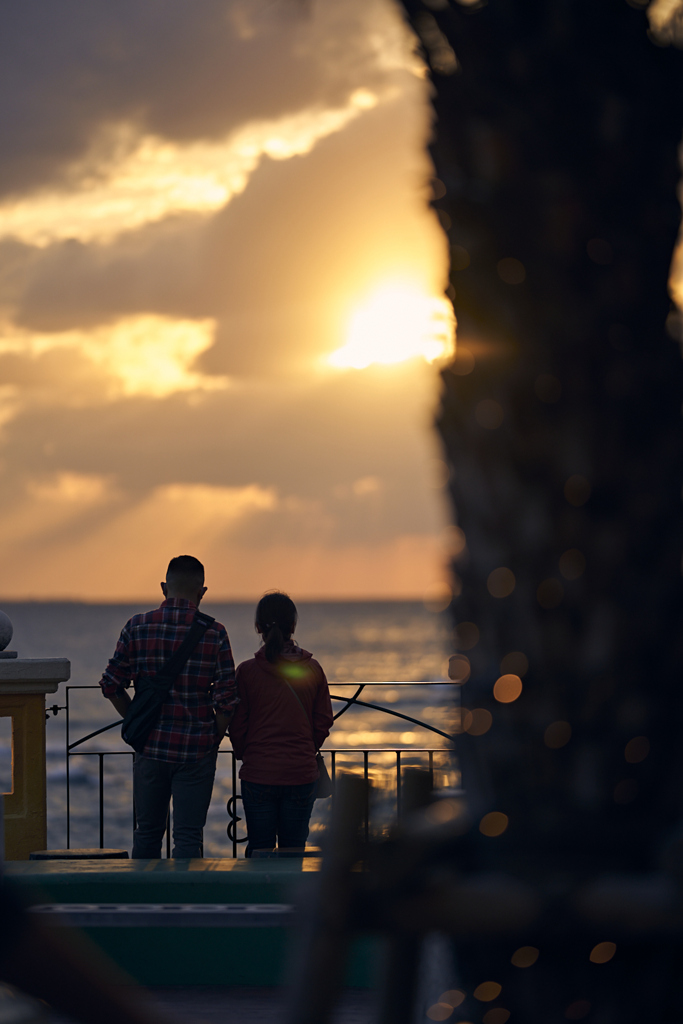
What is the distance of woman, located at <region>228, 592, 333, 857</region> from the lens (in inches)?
193

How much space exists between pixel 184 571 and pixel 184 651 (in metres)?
0.44

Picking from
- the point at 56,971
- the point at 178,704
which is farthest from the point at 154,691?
the point at 56,971

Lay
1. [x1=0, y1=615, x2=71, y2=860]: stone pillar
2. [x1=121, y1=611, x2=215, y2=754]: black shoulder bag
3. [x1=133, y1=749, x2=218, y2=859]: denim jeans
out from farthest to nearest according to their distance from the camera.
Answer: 1. [x1=0, y1=615, x2=71, y2=860]: stone pillar
2. [x1=133, y1=749, x2=218, y2=859]: denim jeans
3. [x1=121, y1=611, x2=215, y2=754]: black shoulder bag

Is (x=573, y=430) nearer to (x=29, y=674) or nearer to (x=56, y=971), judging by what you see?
(x=56, y=971)

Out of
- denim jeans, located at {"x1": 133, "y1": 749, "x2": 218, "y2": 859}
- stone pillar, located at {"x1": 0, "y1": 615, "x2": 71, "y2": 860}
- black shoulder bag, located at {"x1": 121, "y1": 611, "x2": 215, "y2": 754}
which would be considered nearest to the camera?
black shoulder bag, located at {"x1": 121, "y1": 611, "x2": 215, "y2": 754}

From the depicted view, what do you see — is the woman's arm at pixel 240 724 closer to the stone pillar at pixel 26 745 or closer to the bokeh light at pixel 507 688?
the stone pillar at pixel 26 745

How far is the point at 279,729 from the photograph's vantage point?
16.1ft

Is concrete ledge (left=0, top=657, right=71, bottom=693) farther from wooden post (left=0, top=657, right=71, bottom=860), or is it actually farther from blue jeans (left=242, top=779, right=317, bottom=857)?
blue jeans (left=242, top=779, right=317, bottom=857)

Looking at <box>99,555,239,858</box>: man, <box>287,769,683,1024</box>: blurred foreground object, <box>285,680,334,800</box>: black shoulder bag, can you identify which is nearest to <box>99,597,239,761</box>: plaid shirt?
<box>99,555,239,858</box>: man

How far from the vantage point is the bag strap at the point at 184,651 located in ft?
15.5

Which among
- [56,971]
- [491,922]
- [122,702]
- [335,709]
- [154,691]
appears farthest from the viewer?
[335,709]

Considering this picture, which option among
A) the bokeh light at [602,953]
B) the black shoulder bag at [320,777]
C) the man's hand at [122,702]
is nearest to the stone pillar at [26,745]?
the man's hand at [122,702]

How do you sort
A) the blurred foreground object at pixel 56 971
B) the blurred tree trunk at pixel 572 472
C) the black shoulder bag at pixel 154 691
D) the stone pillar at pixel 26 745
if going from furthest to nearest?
1. the stone pillar at pixel 26 745
2. the black shoulder bag at pixel 154 691
3. the blurred tree trunk at pixel 572 472
4. the blurred foreground object at pixel 56 971

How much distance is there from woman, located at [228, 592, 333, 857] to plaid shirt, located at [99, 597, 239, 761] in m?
0.22
